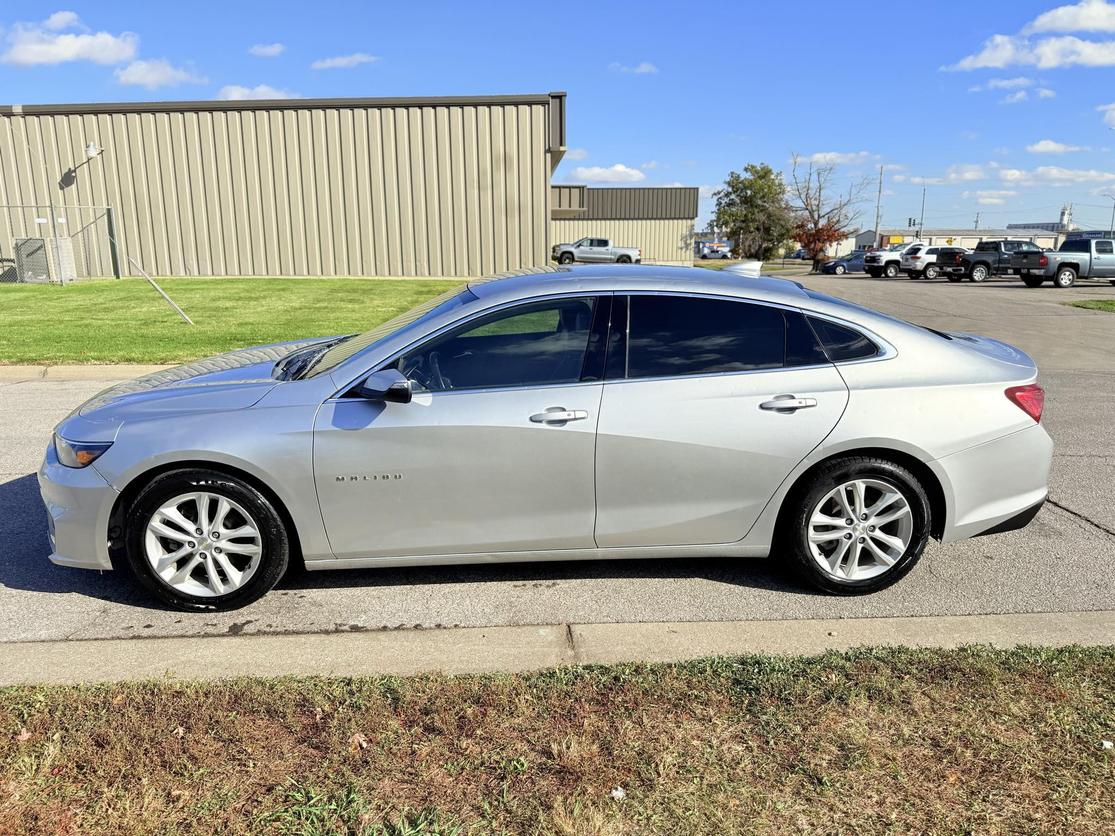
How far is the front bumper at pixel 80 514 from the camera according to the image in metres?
3.75

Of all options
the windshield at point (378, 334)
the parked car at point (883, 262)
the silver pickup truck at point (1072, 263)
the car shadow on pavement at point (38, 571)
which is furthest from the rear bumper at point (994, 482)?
the parked car at point (883, 262)

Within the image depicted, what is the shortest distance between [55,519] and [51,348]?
342 inches

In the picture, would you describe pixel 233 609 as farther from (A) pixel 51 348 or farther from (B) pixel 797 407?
(A) pixel 51 348

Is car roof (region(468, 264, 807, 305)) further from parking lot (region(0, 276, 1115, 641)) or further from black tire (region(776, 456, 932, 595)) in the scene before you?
parking lot (region(0, 276, 1115, 641))

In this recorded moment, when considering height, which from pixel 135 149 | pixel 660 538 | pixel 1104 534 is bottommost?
pixel 1104 534

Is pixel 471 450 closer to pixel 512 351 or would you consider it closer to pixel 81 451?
pixel 512 351

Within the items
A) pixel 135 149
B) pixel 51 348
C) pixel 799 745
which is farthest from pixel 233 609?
pixel 135 149

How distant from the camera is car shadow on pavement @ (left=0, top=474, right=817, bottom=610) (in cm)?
415

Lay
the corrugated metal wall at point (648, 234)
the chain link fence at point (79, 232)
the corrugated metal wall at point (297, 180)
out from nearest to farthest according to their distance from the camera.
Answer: the chain link fence at point (79, 232) → the corrugated metal wall at point (297, 180) → the corrugated metal wall at point (648, 234)

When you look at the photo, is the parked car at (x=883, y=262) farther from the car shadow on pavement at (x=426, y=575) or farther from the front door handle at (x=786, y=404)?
the front door handle at (x=786, y=404)

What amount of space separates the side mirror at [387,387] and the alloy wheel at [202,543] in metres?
0.79

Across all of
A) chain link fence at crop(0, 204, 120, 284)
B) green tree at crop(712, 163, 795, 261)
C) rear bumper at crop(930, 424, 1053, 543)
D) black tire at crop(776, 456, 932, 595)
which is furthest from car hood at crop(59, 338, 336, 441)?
green tree at crop(712, 163, 795, 261)

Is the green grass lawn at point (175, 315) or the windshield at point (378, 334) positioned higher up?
the windshield at point (378, 334)

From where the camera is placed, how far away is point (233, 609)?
153 inches
